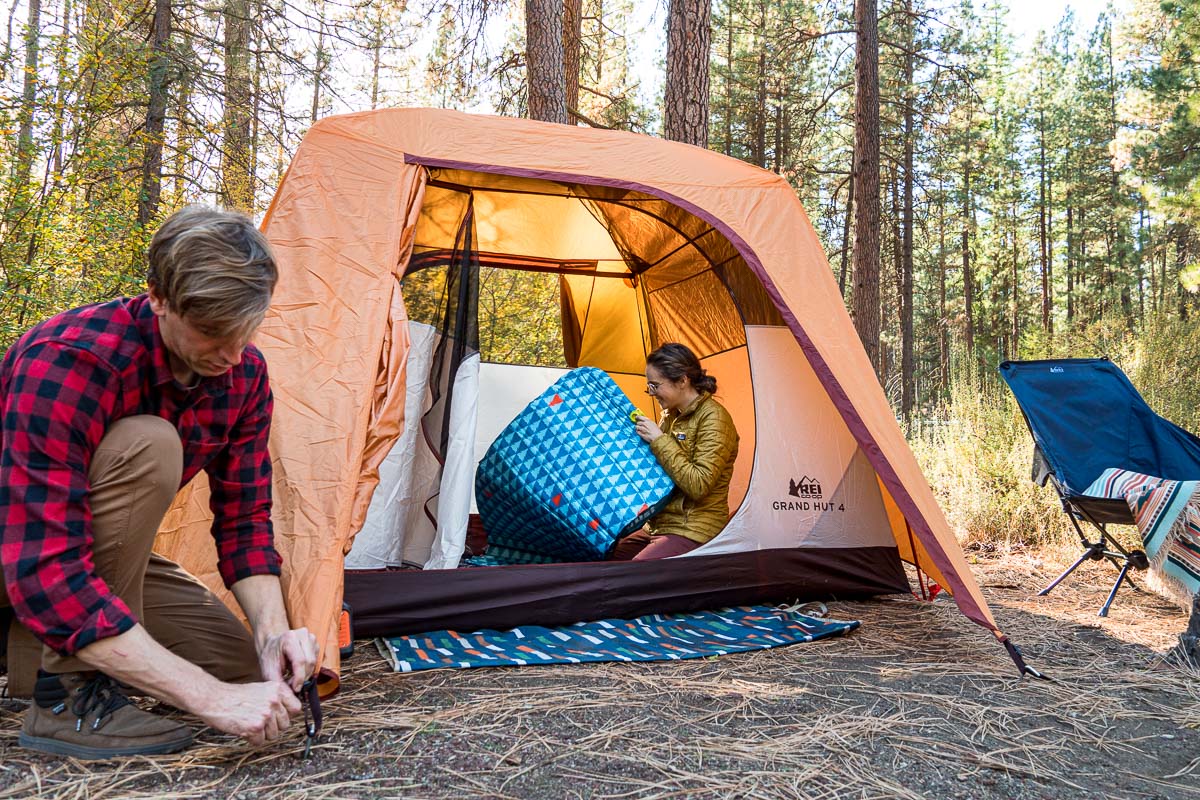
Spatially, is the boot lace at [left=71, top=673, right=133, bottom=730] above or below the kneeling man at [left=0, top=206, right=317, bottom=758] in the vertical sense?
below

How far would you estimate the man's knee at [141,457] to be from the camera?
1.41 metres

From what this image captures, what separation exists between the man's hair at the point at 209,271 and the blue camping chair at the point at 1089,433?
3.32 m

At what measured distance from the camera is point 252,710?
1.30 m

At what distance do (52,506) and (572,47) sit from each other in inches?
238

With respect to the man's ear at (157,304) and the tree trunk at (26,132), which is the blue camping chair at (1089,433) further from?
the tree trunk at (26,132)

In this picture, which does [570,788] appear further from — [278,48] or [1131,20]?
[1131,20]

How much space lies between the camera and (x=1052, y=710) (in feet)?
6.77

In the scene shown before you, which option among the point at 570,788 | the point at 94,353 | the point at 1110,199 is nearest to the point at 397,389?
the point at 94,353

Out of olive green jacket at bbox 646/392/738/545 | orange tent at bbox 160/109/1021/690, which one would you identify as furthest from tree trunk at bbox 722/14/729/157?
olive green jacket at bbox 646/392/738/545

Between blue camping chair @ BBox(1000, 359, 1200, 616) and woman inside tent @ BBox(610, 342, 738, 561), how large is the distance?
150cm

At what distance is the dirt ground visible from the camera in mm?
1492

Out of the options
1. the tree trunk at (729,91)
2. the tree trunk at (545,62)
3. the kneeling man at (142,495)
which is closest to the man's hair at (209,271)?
the kneeling man at (142,495)

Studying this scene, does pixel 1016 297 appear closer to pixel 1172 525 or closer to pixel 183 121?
pixel 183 121

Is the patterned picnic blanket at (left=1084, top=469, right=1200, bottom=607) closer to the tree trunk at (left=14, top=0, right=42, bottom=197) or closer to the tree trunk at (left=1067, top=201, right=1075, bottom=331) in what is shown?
the tree trunk at (left=14, top=0, right=42, bottom=197)
